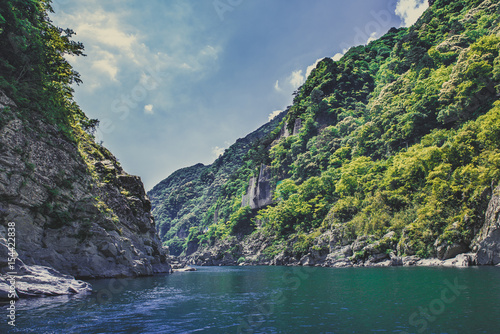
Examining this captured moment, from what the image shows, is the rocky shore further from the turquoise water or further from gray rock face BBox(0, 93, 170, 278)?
gray rock face BBox(0, 93, 170, 278)

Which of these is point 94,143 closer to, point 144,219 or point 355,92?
point 144,219

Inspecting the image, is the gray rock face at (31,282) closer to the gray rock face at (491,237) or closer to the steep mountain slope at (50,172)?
the steep mountain slope at (50,172)

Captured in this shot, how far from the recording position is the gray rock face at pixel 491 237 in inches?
1004

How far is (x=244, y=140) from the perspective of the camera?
199 metres

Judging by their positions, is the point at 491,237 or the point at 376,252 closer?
the point at 491,237

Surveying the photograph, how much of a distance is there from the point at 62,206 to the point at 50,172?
3.26 metres

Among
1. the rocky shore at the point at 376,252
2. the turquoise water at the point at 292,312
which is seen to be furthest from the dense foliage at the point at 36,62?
the rocky shore at the point at 376,252

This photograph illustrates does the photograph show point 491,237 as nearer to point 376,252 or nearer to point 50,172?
point 376,252

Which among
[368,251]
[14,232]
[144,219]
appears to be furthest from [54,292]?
[368,251]

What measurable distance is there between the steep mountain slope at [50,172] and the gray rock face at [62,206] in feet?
0.26

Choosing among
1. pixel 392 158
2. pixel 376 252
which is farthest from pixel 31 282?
pixel 392 158

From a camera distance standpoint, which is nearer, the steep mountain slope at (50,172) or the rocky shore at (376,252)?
the steep mountain slope at (50,172)

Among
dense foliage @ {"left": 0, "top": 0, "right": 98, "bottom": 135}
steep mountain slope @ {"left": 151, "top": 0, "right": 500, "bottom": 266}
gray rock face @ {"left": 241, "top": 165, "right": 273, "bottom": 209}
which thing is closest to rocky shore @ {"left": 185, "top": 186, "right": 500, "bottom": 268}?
steep mountain slope @ {"left": 151, "top": 0, "right": 500, "bottom": 266}

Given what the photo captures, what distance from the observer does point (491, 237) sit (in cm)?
2597
